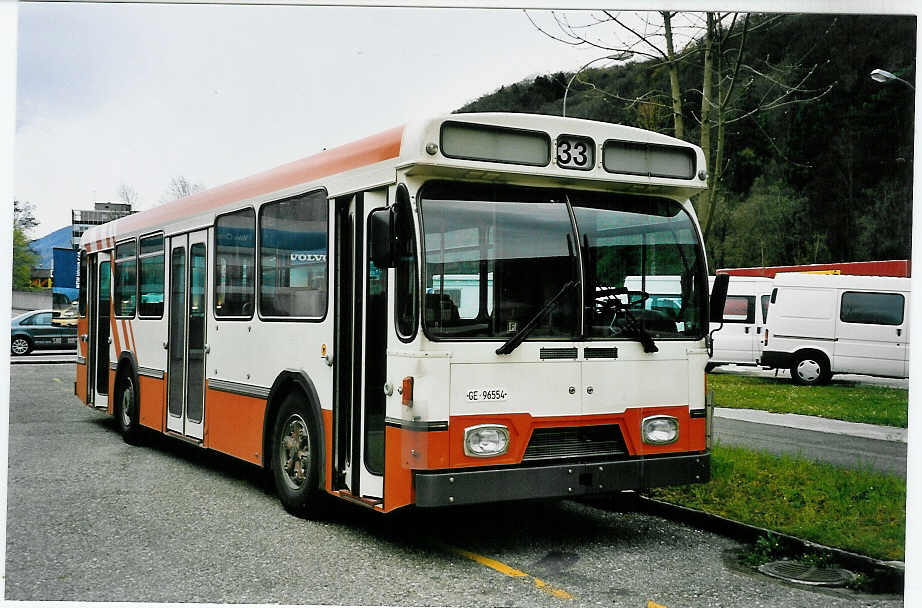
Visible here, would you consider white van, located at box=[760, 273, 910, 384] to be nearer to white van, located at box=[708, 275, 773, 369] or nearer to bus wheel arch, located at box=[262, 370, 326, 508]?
white van, located at box=[708, 275, 773, 369]

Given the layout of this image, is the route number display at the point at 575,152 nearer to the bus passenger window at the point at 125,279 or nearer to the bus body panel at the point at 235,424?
the bus body panel at the point at 235,424

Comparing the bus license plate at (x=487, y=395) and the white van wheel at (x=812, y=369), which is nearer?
the bus license plate at (x=487, y=395)

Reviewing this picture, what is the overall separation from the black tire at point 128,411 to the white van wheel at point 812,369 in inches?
526

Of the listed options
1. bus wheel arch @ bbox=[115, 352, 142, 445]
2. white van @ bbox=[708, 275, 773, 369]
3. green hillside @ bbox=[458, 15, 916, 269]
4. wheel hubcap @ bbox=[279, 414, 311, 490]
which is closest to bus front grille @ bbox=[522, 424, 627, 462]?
wheel hubcap @ bbox=[279, 414, 311, 490]

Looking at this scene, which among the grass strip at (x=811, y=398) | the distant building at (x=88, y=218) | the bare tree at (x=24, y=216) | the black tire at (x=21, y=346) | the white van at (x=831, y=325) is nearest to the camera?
the bare tree at (x=24, y=216)

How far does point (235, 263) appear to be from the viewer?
28.0ft

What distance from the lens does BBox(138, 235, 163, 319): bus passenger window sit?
10.3 meters

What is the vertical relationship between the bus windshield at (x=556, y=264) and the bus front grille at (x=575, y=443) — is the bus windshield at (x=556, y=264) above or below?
above

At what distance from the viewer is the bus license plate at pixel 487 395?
5.95 metres

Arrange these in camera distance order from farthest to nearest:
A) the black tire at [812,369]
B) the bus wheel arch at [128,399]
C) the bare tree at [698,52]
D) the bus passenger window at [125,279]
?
the black tire at [812,369] → the bus passenger window at [125,279] → the bus wheel arch at [128,399] → the bare tree at [698,52]

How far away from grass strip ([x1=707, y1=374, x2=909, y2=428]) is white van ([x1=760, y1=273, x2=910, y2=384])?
46 centimetres

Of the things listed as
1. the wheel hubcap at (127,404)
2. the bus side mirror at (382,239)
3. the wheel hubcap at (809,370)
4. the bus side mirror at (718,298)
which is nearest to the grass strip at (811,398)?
the wheel hubcap at (809,370)

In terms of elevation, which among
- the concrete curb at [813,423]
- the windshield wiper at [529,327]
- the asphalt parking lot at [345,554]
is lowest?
the asphalt parking lot at [345,554]

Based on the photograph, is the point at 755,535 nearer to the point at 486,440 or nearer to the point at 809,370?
the point at 486,440
